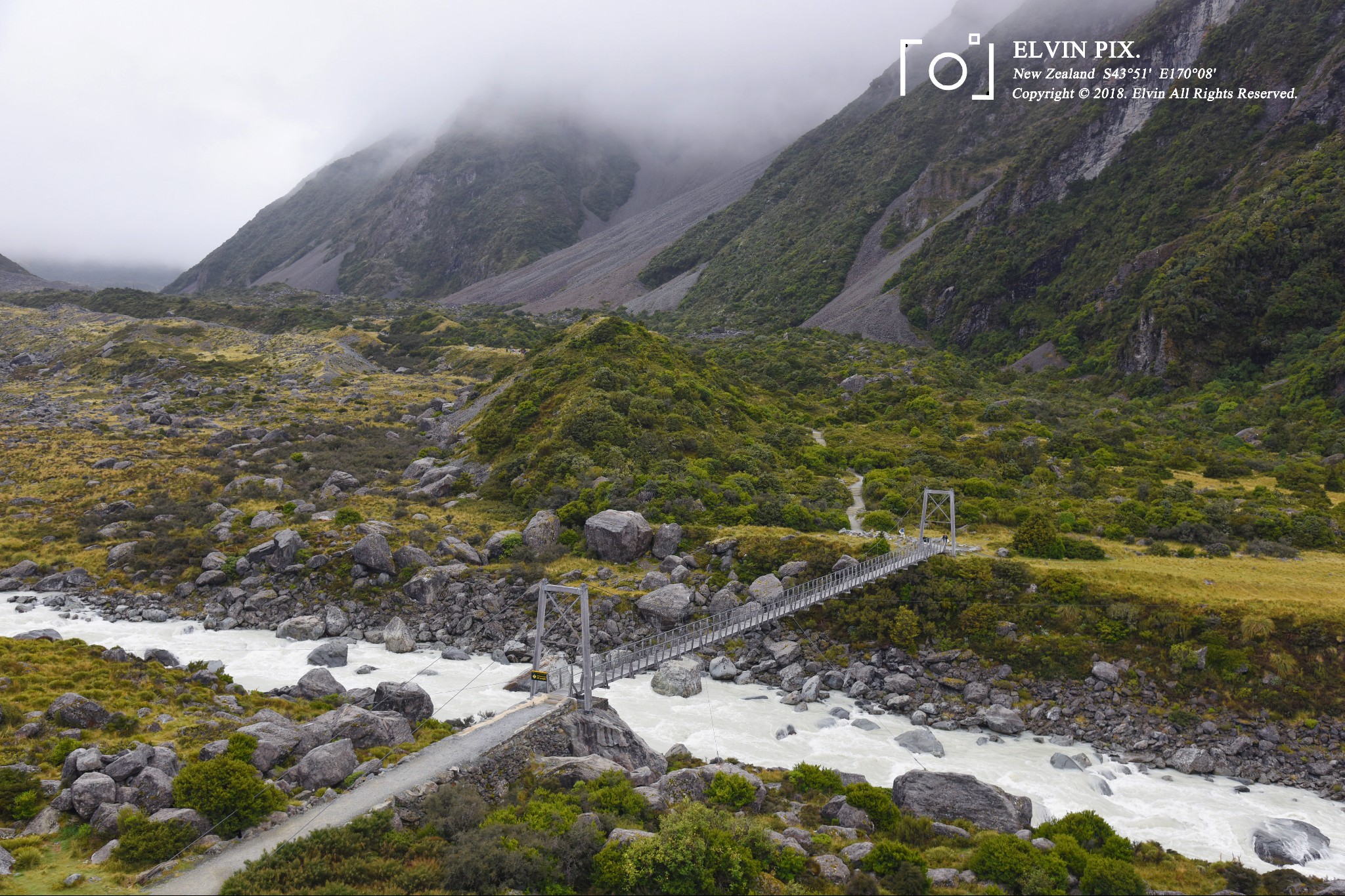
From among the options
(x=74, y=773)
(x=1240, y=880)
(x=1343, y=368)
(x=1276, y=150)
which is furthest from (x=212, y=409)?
(x=1276, y=150)

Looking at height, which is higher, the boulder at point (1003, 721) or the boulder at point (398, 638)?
the boulder at point (398, 638)

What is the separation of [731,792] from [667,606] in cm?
1577

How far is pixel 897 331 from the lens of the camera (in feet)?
414

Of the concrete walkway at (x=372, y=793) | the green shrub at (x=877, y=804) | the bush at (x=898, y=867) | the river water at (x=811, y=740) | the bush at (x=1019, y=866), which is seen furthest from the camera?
the river water at (x=811, y=740)

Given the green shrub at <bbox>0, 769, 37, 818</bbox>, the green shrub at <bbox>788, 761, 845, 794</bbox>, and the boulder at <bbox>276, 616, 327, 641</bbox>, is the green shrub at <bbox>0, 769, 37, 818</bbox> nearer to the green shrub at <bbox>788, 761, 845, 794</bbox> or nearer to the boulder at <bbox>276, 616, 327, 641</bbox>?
the boulder at <bbox>276, 616, 327, 641</bbox>

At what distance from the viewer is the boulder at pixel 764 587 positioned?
34.8m

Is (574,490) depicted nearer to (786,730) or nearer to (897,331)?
(786,730)

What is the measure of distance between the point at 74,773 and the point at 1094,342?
390 ft

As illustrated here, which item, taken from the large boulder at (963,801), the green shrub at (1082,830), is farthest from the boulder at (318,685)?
the green shrub at (1082,830)

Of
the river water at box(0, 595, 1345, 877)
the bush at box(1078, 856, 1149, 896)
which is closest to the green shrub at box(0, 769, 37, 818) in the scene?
the river water at box(0, 595, 1345, 877)

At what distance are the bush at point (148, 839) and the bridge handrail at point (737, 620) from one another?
38.5ft

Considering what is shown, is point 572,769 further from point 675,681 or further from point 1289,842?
point 1289,842

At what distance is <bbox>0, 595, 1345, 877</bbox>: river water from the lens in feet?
66.5

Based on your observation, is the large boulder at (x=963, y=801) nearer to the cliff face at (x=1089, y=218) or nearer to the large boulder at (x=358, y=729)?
the large boulder at (x=358, y=729)
